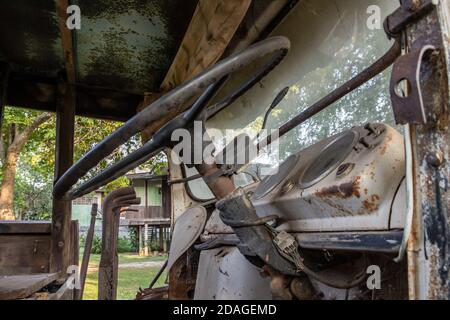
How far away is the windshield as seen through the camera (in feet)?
4.85

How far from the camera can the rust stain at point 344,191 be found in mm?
981

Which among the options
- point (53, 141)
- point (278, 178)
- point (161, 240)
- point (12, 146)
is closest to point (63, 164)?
point (278, 178)

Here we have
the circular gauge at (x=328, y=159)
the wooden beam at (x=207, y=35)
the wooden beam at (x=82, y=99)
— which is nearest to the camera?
the circular gauge at (x=328, y=159)

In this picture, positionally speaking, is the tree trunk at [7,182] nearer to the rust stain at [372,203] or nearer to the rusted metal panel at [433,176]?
the rust stain at [372,203]

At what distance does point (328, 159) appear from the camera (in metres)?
1.27

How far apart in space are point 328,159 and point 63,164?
2.18 metres

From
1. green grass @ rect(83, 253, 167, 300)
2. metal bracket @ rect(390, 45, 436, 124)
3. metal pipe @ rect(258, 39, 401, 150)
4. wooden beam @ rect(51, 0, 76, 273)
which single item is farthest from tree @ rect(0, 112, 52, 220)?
metal bracket @ rect(390, 45, 436, 124)

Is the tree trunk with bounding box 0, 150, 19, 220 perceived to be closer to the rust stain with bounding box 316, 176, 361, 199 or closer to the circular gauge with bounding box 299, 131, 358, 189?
the circular gauge with bounding box 299, 131, 358, 189

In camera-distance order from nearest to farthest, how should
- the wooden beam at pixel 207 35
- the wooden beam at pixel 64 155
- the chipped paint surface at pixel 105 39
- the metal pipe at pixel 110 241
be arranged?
the wooden beam at pixel 207 35, the metal pipe at pixel 110 241, the chipped paint surface at pixel 105 39, the wooden beam at pixel 64 155

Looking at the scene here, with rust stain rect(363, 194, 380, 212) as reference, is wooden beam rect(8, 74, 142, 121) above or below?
above

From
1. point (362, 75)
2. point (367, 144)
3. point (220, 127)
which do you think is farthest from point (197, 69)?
point (367, 144)

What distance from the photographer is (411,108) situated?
2.22ft

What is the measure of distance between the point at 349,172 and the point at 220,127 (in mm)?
1602

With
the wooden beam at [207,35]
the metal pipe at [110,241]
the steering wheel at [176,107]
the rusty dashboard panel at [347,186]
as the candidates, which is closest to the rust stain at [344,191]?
the rusty dashboard panel at [347,186]
